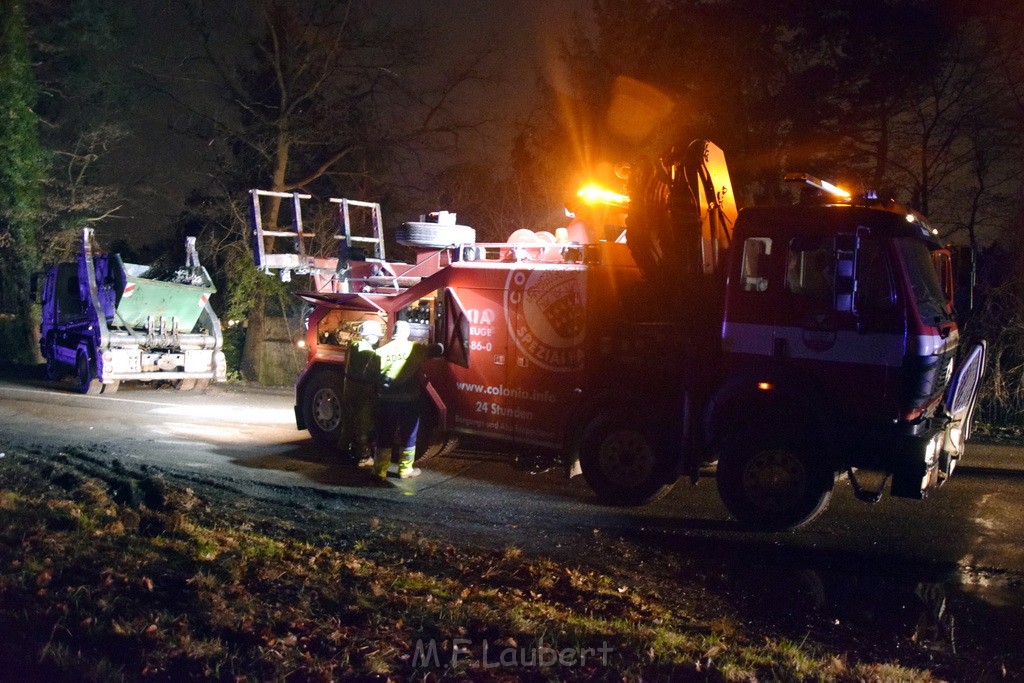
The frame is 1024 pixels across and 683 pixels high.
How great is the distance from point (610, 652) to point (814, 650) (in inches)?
46.2

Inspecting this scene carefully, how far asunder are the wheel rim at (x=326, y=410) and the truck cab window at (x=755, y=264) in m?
5.09

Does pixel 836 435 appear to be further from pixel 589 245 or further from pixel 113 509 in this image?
pixel 113 509

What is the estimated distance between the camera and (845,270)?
6.74 m

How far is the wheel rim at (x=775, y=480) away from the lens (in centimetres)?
709

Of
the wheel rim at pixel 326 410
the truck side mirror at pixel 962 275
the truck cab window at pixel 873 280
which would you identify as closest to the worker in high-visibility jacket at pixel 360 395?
the wheel rim at pixel 326 410

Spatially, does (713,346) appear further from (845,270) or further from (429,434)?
A: (429,434)

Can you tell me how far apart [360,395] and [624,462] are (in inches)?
115

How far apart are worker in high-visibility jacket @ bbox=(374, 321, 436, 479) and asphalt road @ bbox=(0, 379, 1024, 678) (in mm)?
267

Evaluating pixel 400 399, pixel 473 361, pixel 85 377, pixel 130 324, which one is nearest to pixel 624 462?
pixel 473 361

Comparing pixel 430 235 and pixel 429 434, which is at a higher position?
pixel 430 235

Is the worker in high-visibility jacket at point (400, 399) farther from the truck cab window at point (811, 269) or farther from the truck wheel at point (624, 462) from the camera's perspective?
the truck cab window at point (811, 269)

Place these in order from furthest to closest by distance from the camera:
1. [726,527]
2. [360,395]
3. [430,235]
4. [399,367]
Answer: [430,235]
[360,395]
[399,367]
[726,527]

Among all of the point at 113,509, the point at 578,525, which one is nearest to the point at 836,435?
the point at 578,525

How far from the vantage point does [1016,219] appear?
14.0 meters
